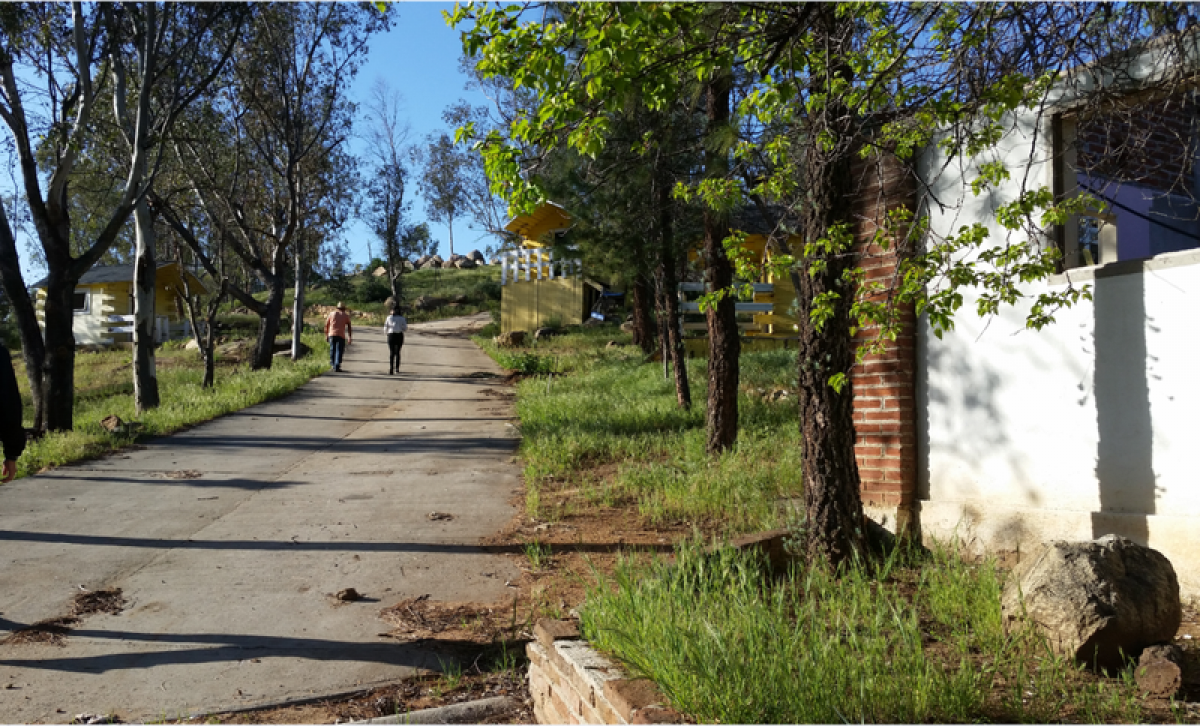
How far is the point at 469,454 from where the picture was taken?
430 inches

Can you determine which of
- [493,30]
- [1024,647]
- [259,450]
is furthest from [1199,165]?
[259,450]

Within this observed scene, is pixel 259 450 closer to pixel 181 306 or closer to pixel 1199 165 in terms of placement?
pixel 1199 165

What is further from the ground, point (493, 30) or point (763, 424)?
point (493, 30)

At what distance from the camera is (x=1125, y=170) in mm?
5668

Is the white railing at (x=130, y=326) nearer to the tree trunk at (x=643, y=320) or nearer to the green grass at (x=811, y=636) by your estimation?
the tree trunk at (x=643, y=320)

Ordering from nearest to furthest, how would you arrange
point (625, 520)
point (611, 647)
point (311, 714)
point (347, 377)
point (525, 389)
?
point (611, 647), point (311, 714), point (625, 520), point (525, 389), point (347, 377)

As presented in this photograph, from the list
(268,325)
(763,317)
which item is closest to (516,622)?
(763,317)

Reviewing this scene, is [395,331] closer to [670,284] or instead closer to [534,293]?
[670,284]

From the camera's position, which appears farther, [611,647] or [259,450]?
[259,450]

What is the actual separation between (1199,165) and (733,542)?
6.82 m

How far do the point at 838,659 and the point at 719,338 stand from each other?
22.4ft

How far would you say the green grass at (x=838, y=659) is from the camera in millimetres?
2992

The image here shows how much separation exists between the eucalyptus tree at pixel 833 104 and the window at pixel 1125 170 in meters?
0.36

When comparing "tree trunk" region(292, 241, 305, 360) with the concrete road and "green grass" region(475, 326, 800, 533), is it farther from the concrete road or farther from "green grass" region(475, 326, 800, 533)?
the concrete road
